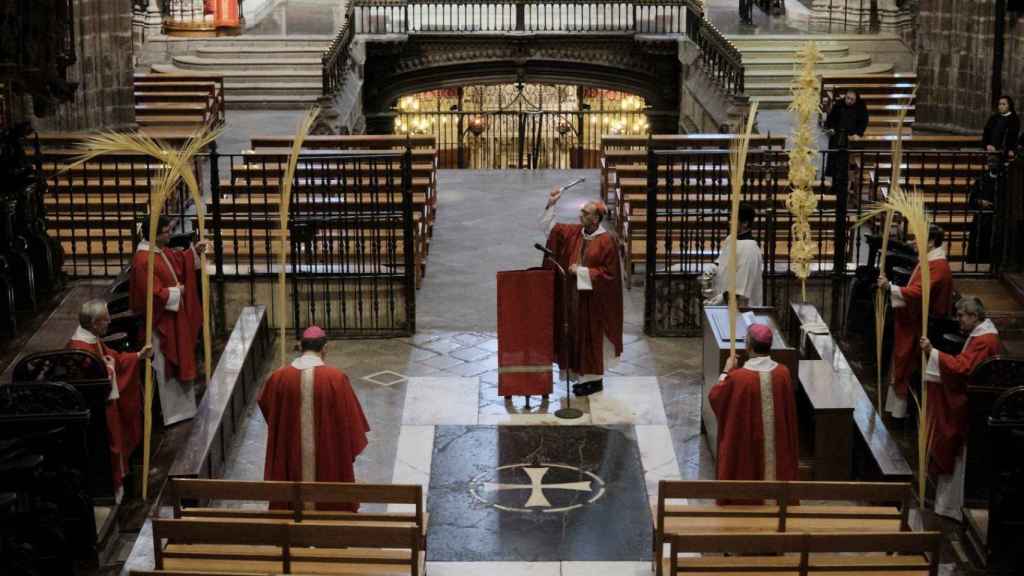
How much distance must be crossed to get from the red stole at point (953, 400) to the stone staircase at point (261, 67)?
16885 millimetres

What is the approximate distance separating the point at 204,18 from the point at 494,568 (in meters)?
21.3

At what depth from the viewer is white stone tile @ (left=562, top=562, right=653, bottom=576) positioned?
28.8 feet

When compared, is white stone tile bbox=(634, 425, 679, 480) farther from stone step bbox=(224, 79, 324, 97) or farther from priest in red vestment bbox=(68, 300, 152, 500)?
stone step bbox=(224, 79, 324, 97)

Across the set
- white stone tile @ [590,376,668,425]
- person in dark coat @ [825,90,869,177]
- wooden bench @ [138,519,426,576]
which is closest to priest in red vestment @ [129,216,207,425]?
white stone tile @ [590,376,668,425]

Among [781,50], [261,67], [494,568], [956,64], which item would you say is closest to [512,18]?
[261,67]

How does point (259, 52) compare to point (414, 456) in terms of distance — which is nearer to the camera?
point (414, 456)

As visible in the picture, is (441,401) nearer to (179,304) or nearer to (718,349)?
(179,304)

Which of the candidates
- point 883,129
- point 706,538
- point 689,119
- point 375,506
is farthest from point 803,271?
point 689,119

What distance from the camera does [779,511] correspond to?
26.5ft

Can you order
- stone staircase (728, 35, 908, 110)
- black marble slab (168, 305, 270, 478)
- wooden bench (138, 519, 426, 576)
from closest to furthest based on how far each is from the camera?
wooden bench (138, 519, 426, 576) → black marble slab (168, 305, 270, 478) → stone staircase (728, 35, 908, 110)

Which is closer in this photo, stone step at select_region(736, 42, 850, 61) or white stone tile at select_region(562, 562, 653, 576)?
white stone tile at select_region(562, 562, 653, 576)

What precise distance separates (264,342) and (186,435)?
187 centimetres

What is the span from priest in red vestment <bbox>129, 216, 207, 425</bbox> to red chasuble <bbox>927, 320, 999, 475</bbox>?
525 centimetres

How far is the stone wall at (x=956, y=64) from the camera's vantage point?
2119cm
